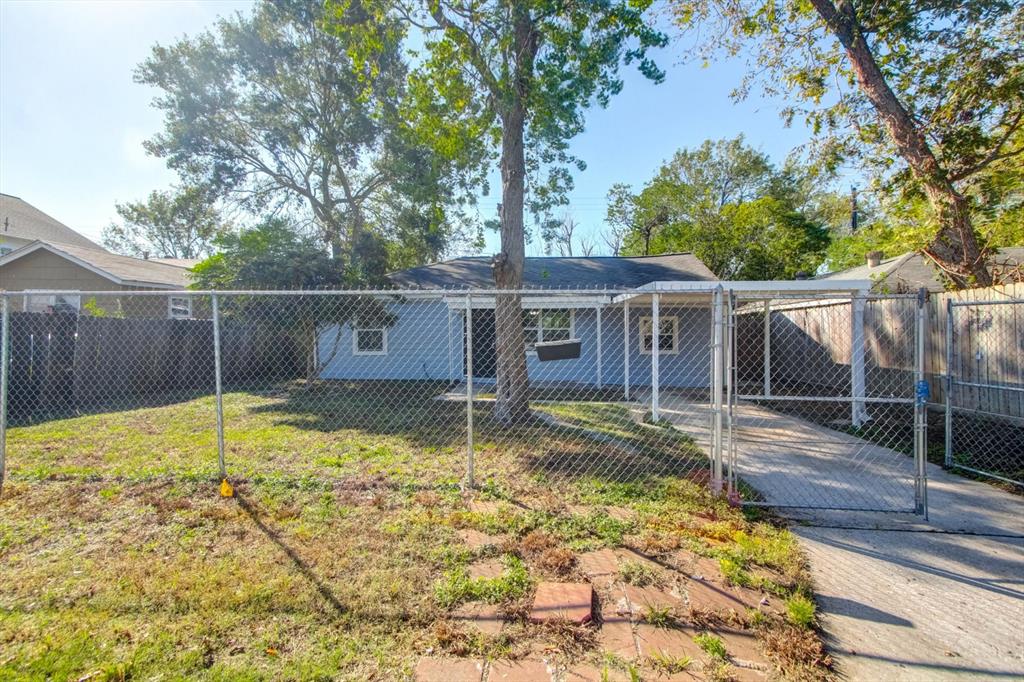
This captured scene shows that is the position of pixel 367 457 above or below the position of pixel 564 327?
below

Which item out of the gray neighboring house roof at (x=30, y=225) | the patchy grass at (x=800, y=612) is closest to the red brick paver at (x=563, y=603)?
the patchy grass at (x=800, y=612)

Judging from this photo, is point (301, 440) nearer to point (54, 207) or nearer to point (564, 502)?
point (564, 502)

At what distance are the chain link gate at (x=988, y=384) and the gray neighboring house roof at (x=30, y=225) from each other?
28547 millimetres

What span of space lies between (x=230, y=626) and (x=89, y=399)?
9.82m

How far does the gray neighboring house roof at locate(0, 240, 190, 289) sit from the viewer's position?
50.7 feet

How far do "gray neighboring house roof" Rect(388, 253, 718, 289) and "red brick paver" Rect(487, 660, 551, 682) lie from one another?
1206 centimetres

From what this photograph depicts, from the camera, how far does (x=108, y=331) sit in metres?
10.3

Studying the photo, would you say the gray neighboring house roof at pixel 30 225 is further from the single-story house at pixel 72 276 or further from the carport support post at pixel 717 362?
the carport support post at pixel 717 362

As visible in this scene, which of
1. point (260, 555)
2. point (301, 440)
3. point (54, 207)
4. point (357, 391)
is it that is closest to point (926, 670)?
point (260, 555)

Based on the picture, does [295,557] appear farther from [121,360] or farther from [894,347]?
[894,347]

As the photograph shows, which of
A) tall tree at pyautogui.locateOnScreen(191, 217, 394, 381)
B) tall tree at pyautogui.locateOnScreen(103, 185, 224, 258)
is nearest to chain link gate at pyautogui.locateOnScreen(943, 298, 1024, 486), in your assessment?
tall tree at pyautogui.locateOnScreen(191, 217, 394, 381)

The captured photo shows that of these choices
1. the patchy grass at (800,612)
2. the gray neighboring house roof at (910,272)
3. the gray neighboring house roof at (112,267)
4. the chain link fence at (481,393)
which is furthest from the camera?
the gray neighboring house roof at (112,267)

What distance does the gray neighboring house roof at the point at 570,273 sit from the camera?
1475 cm

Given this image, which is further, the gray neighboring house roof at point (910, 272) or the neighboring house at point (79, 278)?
the neighboring house at point (79, 278)
